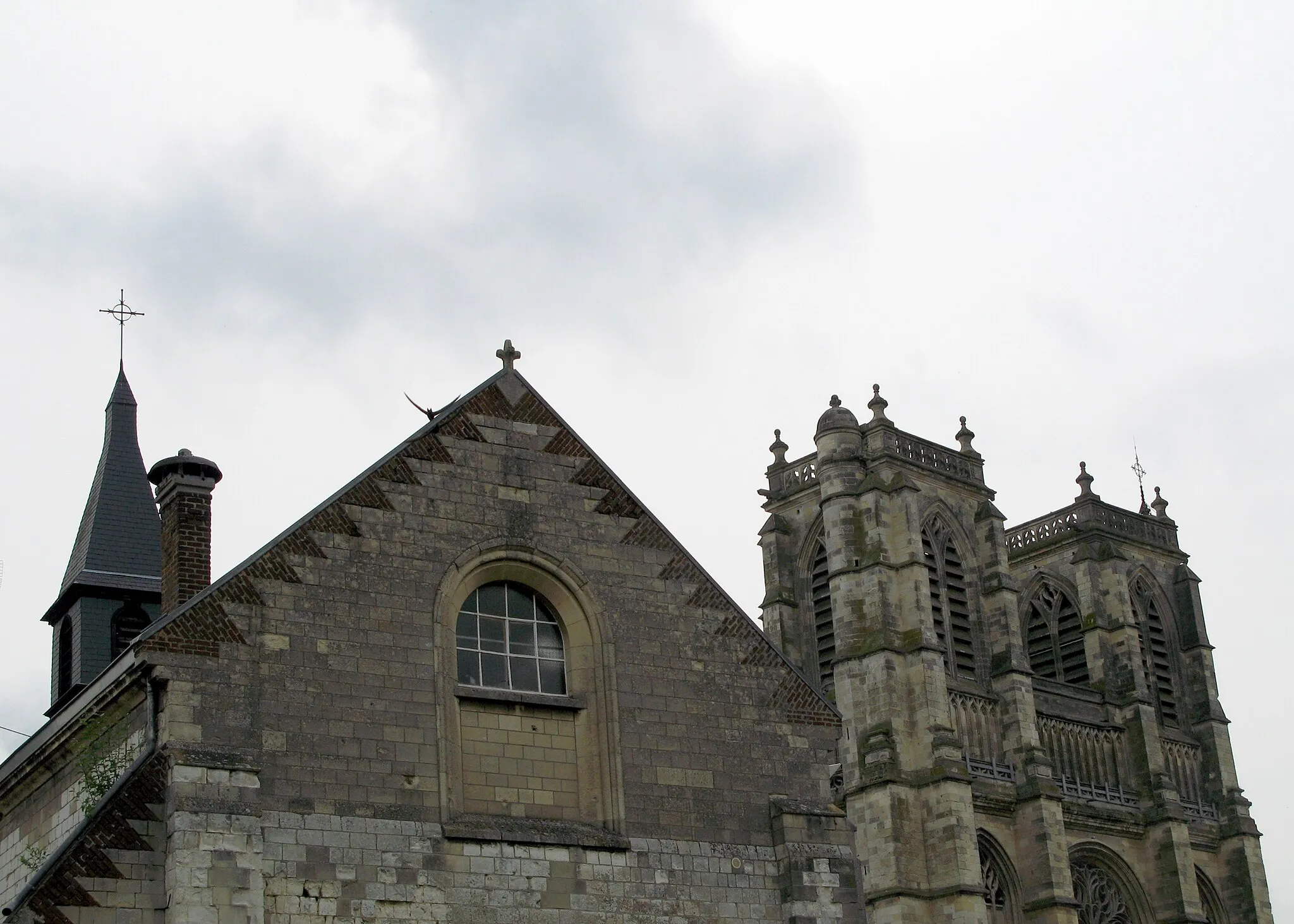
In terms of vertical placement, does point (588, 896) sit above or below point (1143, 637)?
below

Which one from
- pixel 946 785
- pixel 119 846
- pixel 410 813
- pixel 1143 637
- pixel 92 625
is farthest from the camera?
pixel 1143 637

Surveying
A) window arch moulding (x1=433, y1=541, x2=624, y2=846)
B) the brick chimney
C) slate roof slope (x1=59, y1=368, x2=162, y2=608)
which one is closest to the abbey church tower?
slate roof slope (x1=59, y1=368, x2=162, y2=608)

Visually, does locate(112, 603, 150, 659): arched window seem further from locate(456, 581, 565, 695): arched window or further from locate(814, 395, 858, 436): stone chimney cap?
locate(814, 395, 858, 436): stone chimney cap

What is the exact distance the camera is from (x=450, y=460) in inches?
663

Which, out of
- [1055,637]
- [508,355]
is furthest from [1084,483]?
[508,355]

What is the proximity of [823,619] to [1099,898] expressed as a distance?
9.03 m

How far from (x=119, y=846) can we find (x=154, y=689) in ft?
4.21

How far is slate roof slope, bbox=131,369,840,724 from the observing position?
15.1 m

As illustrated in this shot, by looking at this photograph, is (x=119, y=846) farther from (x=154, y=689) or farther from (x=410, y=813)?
(x=410, y=813)

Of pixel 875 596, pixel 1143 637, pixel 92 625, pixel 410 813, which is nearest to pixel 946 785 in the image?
pixel 875 596

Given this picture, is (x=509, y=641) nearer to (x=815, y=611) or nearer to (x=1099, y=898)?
(x=815, y=611)

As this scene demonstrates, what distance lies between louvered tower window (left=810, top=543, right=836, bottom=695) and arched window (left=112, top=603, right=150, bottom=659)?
67.2 ft

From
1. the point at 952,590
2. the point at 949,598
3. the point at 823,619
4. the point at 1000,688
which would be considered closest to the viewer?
the point at 1000,688

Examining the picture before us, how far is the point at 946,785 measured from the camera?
127 ft
